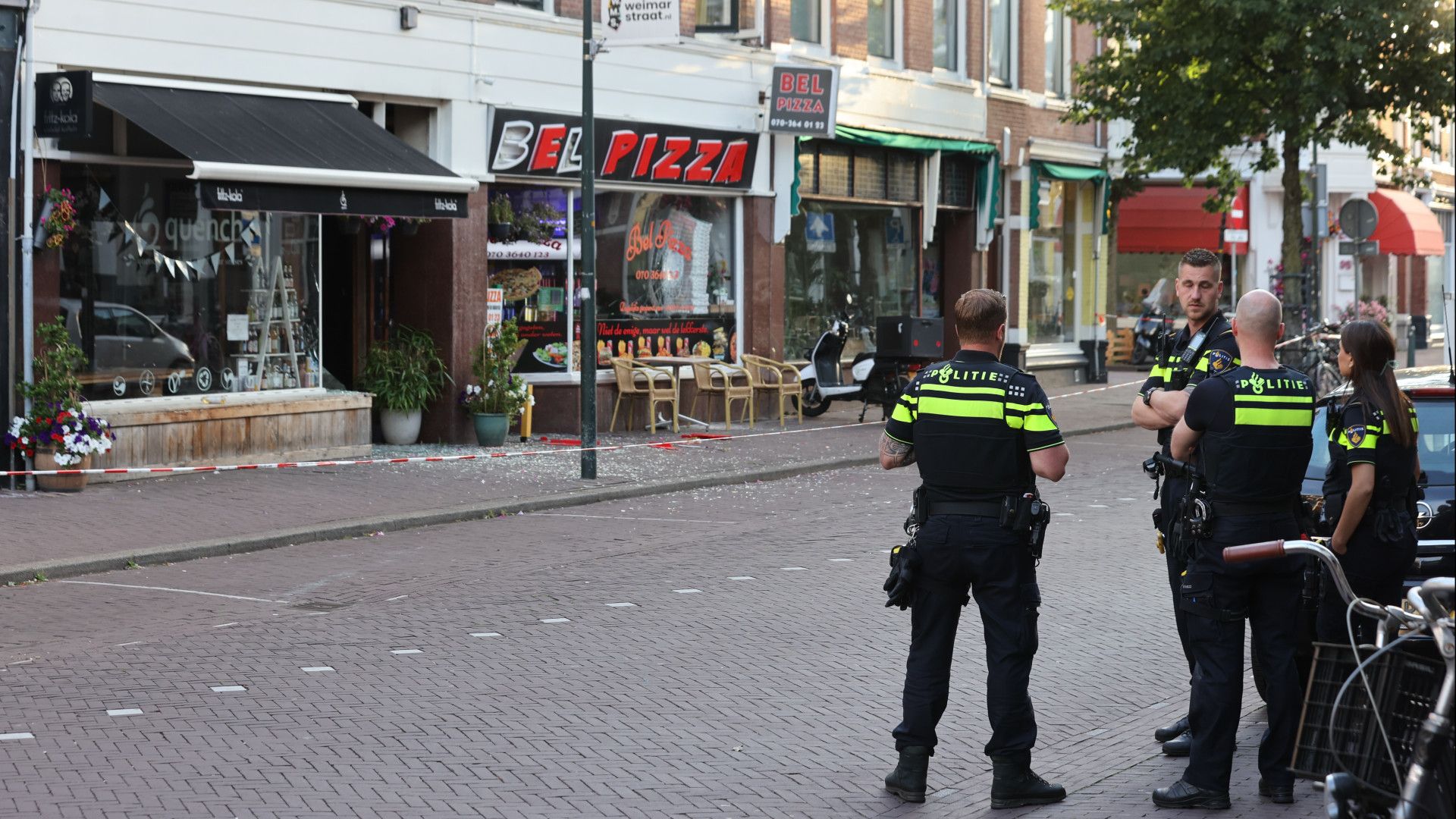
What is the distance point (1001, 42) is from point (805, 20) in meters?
5.50

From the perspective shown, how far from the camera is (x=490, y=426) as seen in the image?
18109 millimetres

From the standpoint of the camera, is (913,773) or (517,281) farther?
(517,281)

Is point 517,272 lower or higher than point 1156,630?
higher

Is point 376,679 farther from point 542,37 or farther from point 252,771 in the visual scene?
point 542,37

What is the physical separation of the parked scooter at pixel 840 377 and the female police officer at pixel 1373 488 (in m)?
14.7

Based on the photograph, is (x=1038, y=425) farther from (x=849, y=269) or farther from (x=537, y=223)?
(x=849, y=269)

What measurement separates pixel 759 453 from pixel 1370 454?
1189cm

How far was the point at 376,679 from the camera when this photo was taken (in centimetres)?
784

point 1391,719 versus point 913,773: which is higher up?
point 1391,719

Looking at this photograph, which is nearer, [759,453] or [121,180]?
[121,180]

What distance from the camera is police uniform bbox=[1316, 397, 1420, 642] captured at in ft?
20.5

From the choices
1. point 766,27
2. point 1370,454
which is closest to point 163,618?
point 1370,454

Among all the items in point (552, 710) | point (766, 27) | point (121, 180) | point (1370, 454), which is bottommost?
point (552, 710)

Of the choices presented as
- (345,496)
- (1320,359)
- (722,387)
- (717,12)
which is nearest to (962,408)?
(345,496)
